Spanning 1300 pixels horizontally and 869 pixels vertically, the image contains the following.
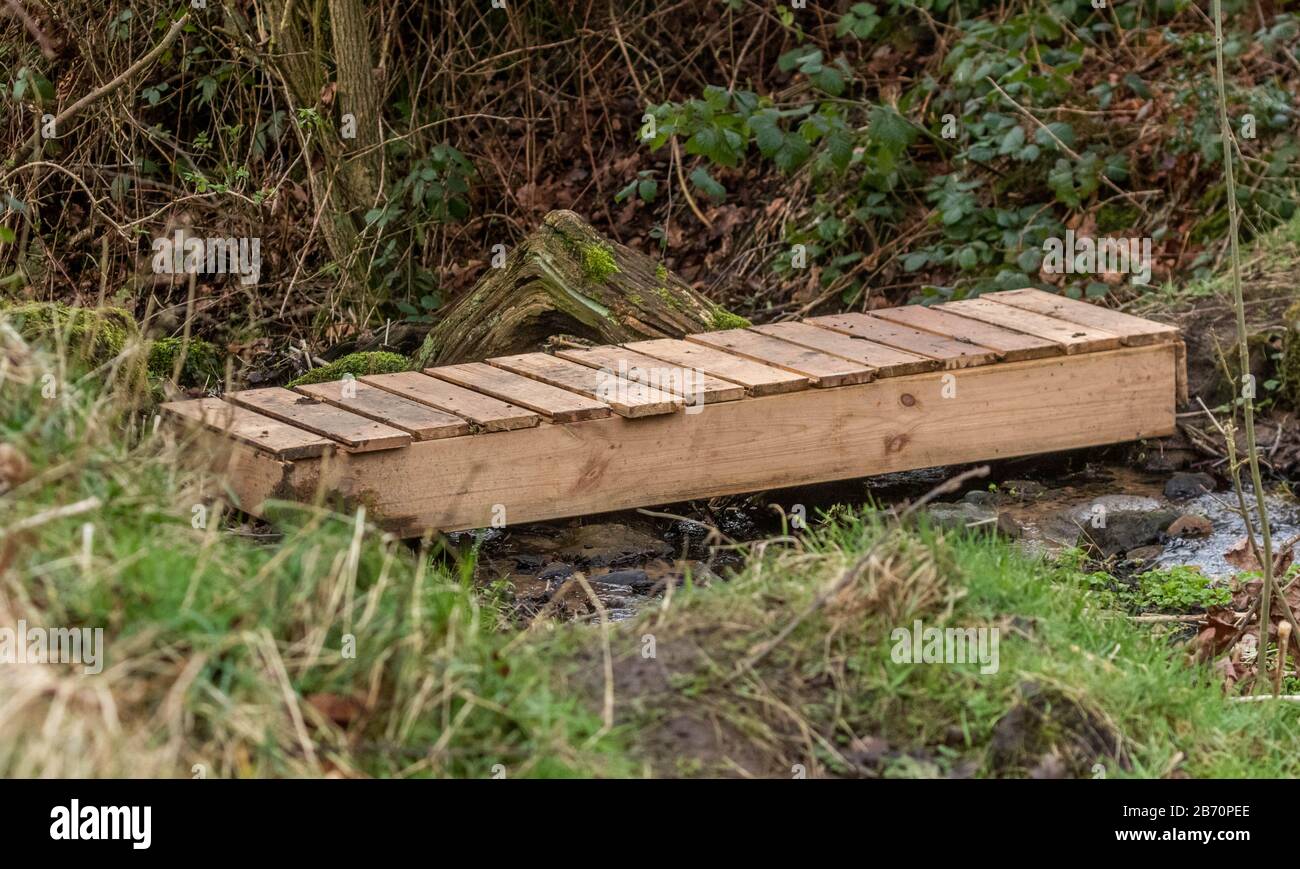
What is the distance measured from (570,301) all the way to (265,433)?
72.0 inches

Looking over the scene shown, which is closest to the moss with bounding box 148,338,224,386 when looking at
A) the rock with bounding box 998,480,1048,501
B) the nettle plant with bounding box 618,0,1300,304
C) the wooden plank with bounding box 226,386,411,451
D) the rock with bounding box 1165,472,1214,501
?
the wooden plank with bounding box 226,386,411,451

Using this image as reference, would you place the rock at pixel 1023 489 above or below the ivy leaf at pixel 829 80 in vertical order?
below

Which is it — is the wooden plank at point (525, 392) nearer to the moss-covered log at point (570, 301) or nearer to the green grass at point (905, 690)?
the moss-covered log at point (570, 301)

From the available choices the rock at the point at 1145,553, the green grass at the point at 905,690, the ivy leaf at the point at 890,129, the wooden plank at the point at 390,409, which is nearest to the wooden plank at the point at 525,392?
the wooden plank at the point at 390,409

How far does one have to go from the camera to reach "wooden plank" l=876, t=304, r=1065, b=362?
6.28m

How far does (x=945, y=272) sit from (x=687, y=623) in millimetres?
5885

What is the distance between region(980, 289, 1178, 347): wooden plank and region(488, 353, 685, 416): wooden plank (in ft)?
6.19

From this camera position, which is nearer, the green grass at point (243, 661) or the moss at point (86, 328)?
the green grass at point (243, 661)

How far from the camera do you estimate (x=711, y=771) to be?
3.20m

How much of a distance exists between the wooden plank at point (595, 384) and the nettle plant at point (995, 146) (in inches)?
84.6

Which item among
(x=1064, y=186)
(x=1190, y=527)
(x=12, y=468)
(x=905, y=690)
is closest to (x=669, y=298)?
(x=1190, y=527)

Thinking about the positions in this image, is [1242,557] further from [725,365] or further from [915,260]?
[915,260]

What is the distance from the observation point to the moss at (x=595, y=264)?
6.95 m
